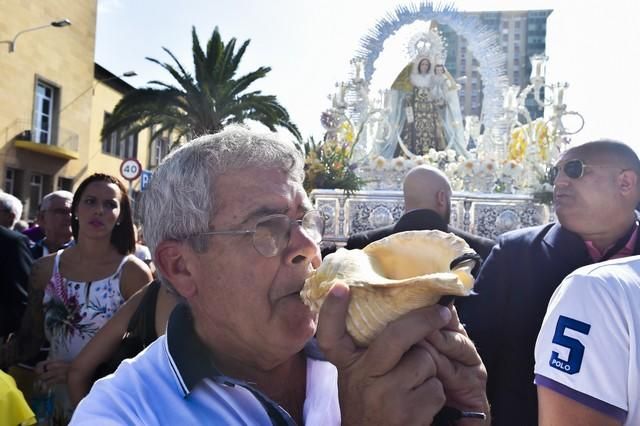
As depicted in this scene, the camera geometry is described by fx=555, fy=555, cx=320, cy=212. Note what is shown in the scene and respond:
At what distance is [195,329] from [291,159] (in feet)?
1.90

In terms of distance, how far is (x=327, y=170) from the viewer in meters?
13.0

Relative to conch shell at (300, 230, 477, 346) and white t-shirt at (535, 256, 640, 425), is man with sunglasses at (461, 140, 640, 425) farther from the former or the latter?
conch shell at (300, 230, 477, 346)

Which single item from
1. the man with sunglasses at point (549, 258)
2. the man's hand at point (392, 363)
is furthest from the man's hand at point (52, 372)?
the man's hand at point (392, 363)

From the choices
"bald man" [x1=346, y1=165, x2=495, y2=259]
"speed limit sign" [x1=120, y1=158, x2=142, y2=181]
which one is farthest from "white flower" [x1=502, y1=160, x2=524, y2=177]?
"bald man" [x1=346, y1=165, x2=495, y2=259]

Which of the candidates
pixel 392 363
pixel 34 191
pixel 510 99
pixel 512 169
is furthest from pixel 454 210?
pixel 34 191

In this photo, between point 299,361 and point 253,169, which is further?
point 299,361

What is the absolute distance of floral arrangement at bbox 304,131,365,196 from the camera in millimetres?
12852

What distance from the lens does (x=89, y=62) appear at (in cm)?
2717

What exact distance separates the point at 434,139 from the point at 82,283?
57.9 ft

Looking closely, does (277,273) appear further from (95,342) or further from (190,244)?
(95,342)

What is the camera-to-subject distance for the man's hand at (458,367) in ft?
3.93

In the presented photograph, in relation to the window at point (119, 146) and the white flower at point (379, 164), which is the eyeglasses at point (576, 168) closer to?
the white flower at point (379, 164)

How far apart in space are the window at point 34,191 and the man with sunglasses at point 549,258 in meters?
24.7

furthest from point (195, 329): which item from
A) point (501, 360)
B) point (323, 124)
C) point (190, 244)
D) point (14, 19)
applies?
point (14, 19)
